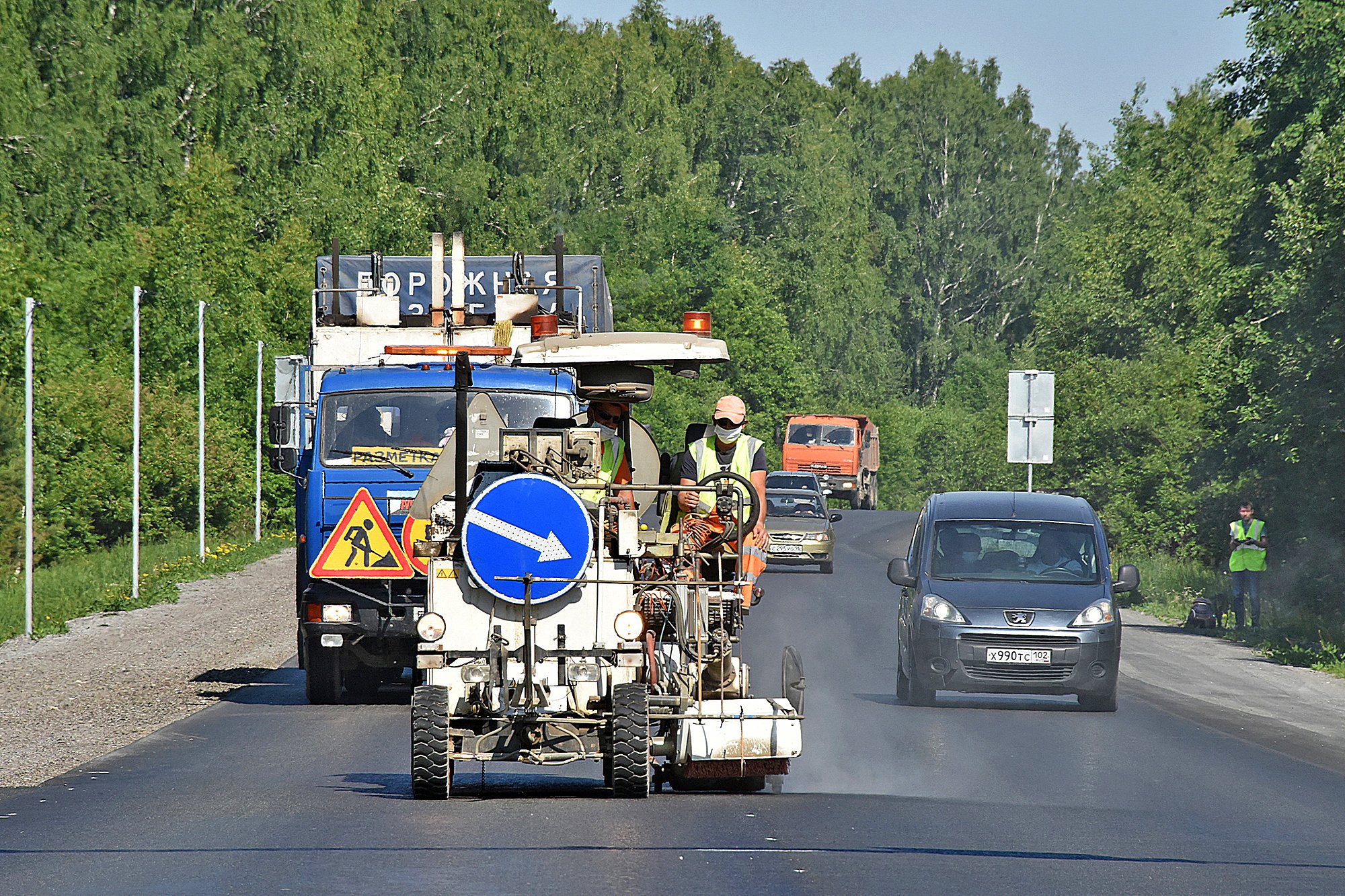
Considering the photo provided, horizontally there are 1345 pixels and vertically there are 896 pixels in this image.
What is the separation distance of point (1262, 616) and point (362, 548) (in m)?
20.2

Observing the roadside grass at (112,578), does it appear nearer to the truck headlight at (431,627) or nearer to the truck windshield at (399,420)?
the truck windshield at (399,420)

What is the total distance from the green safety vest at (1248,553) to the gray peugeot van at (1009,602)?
36.1 feet

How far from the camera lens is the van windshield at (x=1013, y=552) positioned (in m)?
17.1

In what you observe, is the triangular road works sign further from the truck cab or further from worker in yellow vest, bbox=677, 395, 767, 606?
worker in yellow vest, bbox=677, 395, 767, 606

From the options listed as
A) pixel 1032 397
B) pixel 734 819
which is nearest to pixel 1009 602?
pixel 734 819

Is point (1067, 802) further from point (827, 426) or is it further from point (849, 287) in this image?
point (849, 287)

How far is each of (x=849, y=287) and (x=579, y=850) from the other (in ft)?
305

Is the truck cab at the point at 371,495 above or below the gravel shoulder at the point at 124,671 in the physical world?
above

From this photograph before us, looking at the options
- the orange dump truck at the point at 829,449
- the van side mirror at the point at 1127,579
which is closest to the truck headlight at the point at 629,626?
the van side mirror at the point at 1127,579

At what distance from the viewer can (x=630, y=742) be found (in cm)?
1002

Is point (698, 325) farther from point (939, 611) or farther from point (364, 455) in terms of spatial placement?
point (364, 455)

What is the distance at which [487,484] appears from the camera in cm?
1025

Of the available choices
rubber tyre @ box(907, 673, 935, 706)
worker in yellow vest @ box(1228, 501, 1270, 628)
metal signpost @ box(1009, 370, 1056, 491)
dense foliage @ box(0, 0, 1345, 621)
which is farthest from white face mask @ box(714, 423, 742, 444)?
metal signpost @ box(1009, 370, 1056, 491)

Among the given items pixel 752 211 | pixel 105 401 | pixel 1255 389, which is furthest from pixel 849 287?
pixel 1255 389
